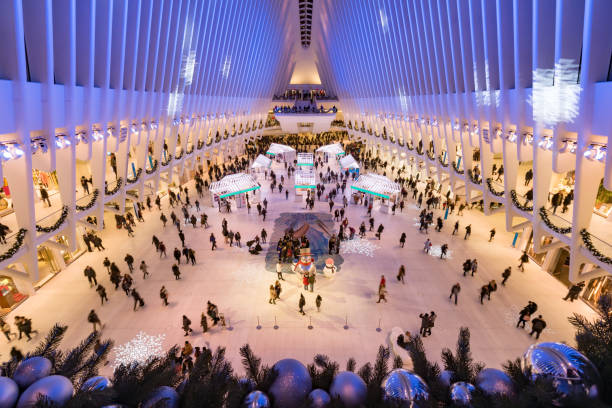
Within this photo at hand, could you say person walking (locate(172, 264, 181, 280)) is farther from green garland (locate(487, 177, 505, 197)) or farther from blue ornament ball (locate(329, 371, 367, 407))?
green garland (locate(487, 177, 505, 197))

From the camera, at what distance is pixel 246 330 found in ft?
33.5

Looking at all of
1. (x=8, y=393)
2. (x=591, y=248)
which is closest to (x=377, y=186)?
(x=591, y=248)

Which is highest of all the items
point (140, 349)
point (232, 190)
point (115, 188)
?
point (115, 188)

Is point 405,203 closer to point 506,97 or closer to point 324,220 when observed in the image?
point 324,220

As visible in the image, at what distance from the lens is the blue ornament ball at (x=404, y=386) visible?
2.62m

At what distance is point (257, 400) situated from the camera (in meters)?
2.60

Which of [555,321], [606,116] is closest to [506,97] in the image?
[606,116]

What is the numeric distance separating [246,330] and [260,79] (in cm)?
3623

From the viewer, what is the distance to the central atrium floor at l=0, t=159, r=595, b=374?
9805 millimetres

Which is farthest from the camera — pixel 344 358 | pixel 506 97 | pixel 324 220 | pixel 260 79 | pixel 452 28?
pixel 260 79

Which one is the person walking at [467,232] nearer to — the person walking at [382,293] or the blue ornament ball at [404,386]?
the person walking at [382,293]

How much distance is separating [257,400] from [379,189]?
18224 millimetres

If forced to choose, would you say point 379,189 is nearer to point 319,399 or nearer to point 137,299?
point 137,299

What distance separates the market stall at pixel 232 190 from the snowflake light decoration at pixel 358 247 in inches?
310
